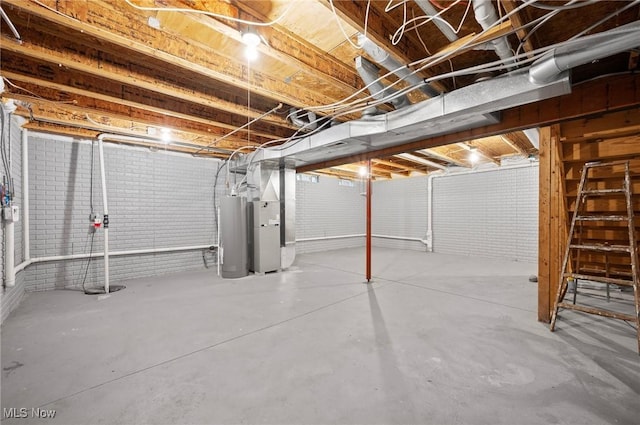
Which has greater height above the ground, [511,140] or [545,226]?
[511,140]

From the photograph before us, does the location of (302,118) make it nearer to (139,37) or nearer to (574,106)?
(139,37)

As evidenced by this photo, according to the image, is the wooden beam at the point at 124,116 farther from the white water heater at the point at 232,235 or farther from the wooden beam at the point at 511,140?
the wooden beam at the point at 511,140

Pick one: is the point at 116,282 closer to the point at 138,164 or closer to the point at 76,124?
the point at 138,164

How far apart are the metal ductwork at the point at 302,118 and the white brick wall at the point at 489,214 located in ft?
16.5

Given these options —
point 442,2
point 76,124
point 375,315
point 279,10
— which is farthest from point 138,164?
point 442,2

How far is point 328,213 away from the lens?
26.8 ft

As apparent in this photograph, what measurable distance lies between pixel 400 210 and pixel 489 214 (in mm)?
2452

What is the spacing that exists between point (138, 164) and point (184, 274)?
2108mm

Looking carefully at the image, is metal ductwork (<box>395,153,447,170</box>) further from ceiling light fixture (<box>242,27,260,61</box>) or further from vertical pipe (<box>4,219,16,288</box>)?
vertical pipe (<box>4,219,16,288</box>)

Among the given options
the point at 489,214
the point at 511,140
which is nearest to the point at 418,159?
the point at 511,140

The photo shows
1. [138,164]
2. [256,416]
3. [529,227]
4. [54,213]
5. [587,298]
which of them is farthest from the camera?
[529,227]

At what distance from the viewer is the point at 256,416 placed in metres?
1.52

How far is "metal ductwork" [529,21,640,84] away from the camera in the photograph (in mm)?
1524

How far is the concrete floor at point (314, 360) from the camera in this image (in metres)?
1.56
